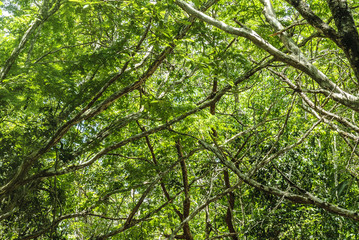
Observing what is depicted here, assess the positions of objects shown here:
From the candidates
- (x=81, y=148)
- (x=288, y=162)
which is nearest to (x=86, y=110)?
(x=81, y=148)

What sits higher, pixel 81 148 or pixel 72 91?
pixel 72 91

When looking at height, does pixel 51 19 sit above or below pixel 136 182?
above

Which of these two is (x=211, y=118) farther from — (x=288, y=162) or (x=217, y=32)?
(x=288, y=162)

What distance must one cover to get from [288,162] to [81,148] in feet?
13.6

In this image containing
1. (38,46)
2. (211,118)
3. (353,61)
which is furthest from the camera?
(38,46)

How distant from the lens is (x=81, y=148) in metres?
4.82

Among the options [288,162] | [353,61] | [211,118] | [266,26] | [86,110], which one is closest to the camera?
A: [353,61]

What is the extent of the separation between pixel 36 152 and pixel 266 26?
385cm

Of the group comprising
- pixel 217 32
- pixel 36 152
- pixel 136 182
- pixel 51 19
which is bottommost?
pixel 136 182

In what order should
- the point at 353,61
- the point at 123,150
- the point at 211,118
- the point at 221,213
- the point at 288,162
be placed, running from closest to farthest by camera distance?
1. the point at 353,61
2. the point at 211,118
3. the point at 288,162
4. the point at 123,150
5. the point at 221,213

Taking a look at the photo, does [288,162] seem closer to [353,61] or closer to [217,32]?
[217,32]

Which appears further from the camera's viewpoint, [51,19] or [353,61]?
[51,19]

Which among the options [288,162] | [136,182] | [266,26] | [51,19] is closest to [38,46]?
[51,19]

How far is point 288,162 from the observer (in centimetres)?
607
